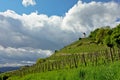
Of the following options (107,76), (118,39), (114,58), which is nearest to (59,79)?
(107,76)

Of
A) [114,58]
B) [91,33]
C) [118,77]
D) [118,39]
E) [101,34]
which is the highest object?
[91,33]

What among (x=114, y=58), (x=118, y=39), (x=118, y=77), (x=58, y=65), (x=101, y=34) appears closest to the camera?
A: (x=118, y=77)

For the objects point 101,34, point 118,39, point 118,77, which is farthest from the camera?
point 101,34

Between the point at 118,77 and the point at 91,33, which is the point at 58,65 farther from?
the point at 91,33

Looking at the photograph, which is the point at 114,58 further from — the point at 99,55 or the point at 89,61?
the point at 89,61

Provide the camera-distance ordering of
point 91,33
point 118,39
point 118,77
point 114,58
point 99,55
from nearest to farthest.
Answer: point 118,77 → point 114,58 → point 99,55 → point 118,39 → point 91,33

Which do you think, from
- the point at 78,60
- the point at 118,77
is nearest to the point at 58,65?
the point at 78,60

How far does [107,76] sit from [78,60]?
44.7 metres

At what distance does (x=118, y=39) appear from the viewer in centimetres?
7569

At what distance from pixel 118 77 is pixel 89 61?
130 ft

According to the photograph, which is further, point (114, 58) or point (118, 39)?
point (118, 39)

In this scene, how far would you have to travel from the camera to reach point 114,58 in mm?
45281

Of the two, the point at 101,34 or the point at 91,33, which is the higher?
the point at 91,33

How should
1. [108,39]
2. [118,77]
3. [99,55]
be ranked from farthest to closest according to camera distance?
[108,39] < [99,55] < [118,77]
